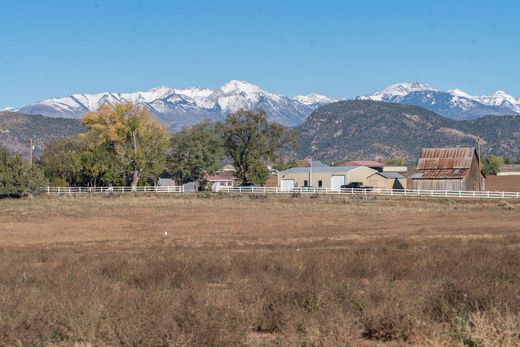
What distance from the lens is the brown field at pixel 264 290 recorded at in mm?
10484

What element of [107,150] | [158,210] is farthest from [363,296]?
[107,150]

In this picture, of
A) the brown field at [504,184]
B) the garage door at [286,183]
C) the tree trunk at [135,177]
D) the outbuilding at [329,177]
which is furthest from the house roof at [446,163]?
the tree trunk at [135,177]

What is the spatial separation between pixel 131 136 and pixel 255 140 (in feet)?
59.4

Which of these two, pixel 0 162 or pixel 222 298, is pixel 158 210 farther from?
pixel 222 298

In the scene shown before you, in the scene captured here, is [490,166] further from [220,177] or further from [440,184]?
[440,184]

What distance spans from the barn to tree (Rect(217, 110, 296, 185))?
2268 cm

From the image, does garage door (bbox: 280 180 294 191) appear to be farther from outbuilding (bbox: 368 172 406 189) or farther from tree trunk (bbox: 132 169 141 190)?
tree trunk (bbox: 132 169 141 190)

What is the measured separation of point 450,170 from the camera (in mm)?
85688

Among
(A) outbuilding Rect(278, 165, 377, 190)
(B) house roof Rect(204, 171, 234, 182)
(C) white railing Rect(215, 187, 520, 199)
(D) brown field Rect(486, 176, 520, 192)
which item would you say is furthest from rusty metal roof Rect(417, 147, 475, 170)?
(B) house roof Rect(204, 171, 234, 182)

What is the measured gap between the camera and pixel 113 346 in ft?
34.2

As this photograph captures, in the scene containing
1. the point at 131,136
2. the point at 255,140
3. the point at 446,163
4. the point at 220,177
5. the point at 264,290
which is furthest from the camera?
the point at 220,177

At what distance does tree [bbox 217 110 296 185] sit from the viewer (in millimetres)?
102812

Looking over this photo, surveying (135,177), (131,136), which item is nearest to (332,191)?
(135,177)

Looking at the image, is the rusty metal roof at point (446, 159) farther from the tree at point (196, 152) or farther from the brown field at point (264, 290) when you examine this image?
the brown field at point (264, 290)
